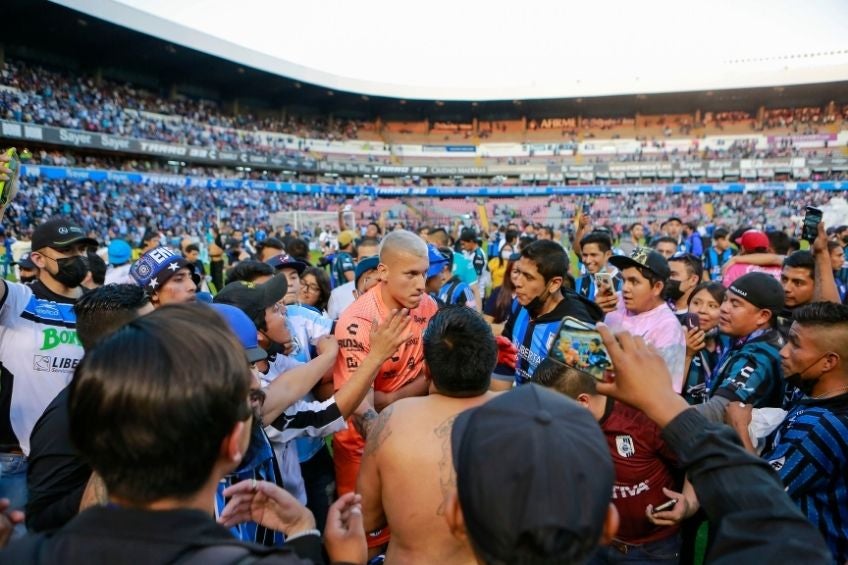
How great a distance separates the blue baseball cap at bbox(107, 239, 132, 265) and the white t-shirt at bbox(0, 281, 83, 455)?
4.62 metres

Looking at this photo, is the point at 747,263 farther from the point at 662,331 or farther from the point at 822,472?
the point at 822,472

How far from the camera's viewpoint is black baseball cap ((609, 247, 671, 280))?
3.98 m

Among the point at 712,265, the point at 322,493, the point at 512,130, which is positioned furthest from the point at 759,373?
the point at 512,130

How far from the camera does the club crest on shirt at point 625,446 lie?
8.38 feet

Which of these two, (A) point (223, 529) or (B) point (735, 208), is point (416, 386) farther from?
(B) point (735, 208)

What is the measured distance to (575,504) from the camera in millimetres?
1017

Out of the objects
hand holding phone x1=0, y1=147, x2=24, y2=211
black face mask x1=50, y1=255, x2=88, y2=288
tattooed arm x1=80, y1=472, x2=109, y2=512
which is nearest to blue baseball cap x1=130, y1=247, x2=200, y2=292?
black face mask x1=50, y1=255, x2=88, y2=288

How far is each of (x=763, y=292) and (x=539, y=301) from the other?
4.83 feet

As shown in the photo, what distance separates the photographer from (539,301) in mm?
3939

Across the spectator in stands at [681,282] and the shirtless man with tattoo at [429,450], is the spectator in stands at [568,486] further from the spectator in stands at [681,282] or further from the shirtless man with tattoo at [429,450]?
the spectator in stands at [681,282]

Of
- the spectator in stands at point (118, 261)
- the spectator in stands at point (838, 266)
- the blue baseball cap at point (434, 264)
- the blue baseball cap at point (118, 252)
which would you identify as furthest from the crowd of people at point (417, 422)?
the blue baseball cap at point (118, 252)

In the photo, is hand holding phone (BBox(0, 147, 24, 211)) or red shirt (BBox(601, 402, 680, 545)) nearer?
red shirt (BBox(601, 402, 680, 545))

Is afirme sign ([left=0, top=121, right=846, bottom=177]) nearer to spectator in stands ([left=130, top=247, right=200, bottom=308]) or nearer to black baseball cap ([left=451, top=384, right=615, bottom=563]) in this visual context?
spectator in stands ([left=130, top=247, right=200, bottom=308])

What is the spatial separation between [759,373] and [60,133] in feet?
123
